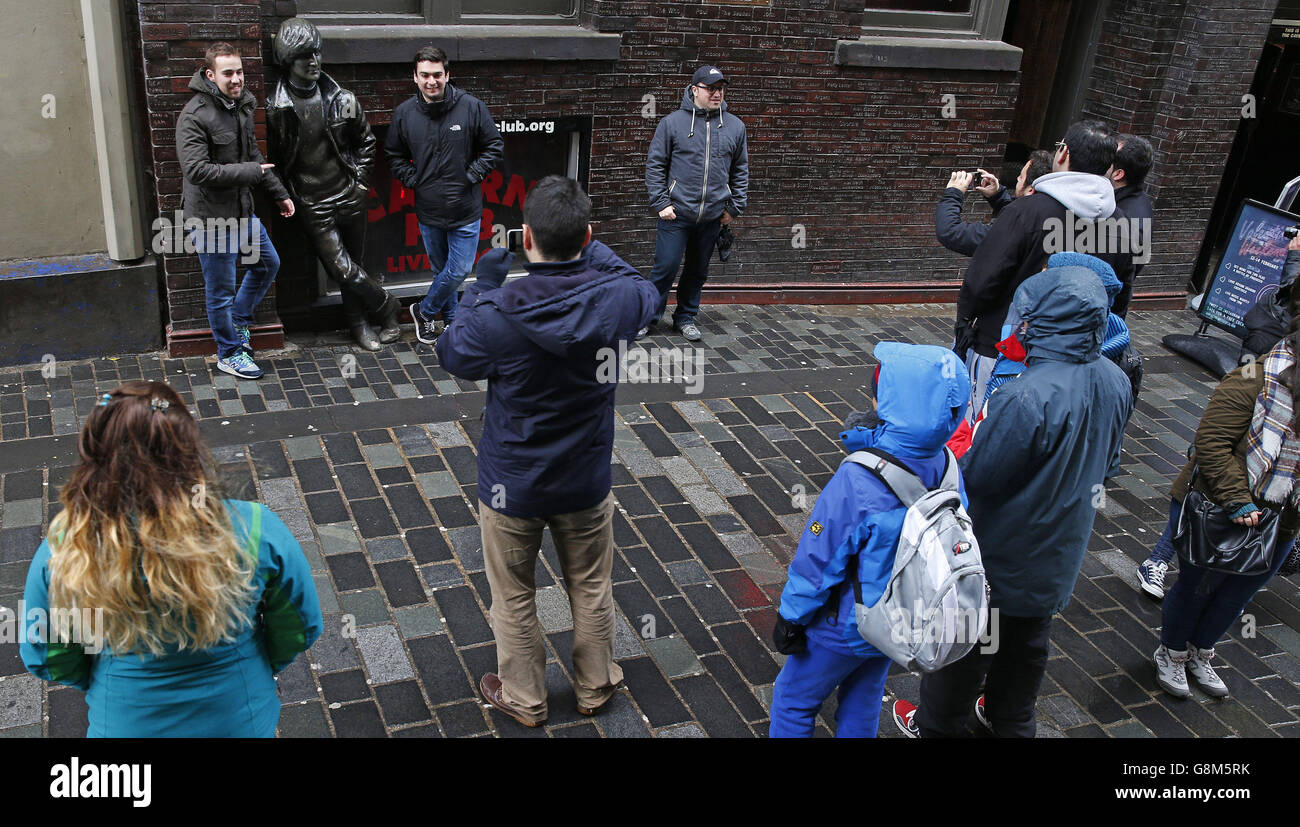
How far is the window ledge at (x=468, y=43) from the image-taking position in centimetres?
748

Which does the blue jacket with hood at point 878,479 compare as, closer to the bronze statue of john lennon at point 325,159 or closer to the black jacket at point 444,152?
the black jacket at point 444,152

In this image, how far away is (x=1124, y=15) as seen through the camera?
10.5 m

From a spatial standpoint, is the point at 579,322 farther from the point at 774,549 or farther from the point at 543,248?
the point at 774,549

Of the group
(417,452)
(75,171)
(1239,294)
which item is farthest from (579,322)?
(1239,294)

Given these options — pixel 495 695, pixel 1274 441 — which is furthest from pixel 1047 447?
pixel 495 695

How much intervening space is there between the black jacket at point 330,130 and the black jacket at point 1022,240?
4.15 metres

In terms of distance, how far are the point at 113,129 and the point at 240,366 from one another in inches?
67.0


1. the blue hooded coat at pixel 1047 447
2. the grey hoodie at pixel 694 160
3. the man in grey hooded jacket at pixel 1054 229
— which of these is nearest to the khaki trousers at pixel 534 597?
the blue hooded coat at pixel 1047 447

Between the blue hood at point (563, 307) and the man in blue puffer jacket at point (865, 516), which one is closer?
the man in blue puffer jacket at point (865, 516)

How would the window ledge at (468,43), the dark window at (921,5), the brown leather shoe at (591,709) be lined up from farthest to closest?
1. the dark window at (921,5)
2. the window ledge at (468,43)
3. the brown leather shoe at (591,709)

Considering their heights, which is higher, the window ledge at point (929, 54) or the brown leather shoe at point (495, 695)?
the window ledge at point (929, 54)

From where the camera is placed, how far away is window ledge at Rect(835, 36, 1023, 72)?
9203mm

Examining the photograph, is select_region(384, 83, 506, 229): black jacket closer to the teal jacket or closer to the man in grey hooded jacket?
the man in grey hooded jacket

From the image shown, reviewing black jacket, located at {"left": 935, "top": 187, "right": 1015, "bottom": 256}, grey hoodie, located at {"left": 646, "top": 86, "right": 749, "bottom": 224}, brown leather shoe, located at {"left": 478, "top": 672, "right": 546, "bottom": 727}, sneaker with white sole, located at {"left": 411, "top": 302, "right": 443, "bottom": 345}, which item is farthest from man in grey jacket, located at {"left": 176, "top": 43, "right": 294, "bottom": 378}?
black jacket, located at {"left": 935, "top": 187, "right": 1015, "bottom": 256}
